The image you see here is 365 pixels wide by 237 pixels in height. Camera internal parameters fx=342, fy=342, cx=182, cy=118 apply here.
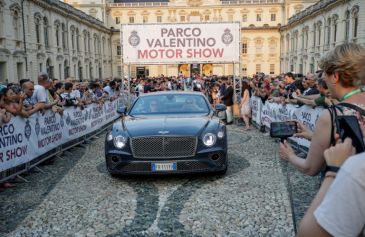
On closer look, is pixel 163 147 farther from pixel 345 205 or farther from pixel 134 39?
pixel 134 39

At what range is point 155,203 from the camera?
17.3 ft

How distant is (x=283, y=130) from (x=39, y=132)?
636 cm

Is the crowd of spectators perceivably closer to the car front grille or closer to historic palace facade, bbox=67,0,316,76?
the car front grille

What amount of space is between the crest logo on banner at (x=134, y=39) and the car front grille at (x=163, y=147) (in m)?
9.05

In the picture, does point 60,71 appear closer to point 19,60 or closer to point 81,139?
point 19,60

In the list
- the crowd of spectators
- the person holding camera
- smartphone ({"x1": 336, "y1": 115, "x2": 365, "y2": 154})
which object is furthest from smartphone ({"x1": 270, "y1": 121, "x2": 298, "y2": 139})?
the crowd of spectators

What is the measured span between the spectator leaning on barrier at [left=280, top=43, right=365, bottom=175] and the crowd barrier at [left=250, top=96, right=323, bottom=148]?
17.0 ft

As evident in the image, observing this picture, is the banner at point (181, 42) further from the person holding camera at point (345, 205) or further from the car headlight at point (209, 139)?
the person holding camera at point (345, 205)

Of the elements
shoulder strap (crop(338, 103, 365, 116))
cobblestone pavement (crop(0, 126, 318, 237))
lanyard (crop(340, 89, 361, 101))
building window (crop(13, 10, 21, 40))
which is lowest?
cobblestone pavement (crop(0, 126, 318, 237))

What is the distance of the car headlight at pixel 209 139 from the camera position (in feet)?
20.1

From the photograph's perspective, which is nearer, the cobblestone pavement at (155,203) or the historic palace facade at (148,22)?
the cobblestone pavement at (155,203)

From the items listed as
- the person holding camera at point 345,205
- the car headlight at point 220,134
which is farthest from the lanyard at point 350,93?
the car headlight at point 220,134

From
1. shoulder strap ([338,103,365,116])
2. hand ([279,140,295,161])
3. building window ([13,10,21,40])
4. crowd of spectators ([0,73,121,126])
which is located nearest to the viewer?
shoulder strap ([338,103,365,116])

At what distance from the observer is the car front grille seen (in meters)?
6.02
